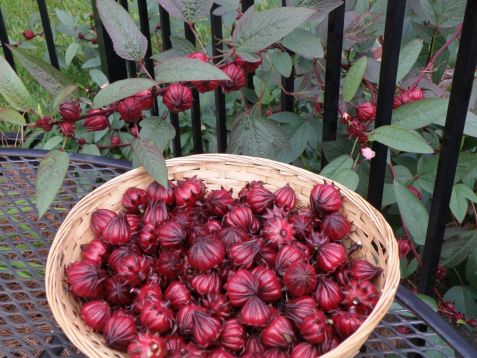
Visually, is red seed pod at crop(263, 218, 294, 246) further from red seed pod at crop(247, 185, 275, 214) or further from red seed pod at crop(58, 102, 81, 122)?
red seed pod at crop(58, 102, 81, 122)

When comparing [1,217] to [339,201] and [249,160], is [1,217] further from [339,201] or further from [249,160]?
[339,201]

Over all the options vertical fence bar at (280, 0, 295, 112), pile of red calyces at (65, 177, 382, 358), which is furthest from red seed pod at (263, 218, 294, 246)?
vertical fence bar at (280, 0, 295, 112)

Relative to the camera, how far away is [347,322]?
64 centimetres

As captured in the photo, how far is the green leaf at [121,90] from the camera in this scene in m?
0.75

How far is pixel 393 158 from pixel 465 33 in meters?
0.48

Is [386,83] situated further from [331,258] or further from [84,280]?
[84,280]

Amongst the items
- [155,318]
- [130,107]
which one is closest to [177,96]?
[130,107]

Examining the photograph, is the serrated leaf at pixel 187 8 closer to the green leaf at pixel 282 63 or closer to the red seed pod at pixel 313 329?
the green leaf at pixel 282 63

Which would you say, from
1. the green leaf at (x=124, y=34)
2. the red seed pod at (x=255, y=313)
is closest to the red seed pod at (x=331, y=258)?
the red seed pod at (x=255, y=313)

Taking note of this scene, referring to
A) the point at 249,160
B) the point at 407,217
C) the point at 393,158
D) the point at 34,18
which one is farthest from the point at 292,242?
the point at 34,18

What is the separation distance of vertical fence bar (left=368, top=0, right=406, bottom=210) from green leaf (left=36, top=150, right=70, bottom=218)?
48cm

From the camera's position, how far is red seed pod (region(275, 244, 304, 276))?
0.71m

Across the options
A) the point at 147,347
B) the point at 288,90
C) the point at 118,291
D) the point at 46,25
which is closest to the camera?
the point at 147,347

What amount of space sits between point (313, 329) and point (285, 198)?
0.79ft
